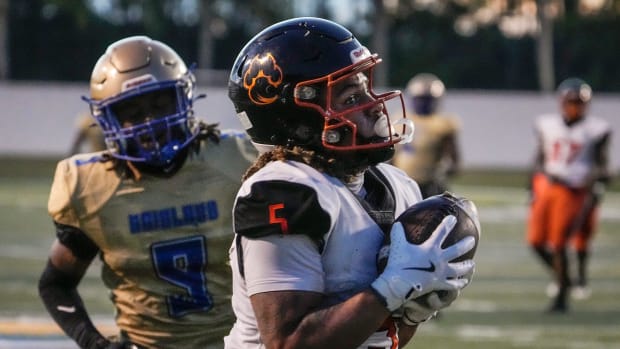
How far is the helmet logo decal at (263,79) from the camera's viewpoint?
266cm

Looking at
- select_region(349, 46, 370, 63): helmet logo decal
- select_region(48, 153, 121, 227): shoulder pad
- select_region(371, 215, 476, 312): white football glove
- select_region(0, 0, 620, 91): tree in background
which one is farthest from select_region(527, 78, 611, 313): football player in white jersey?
Result: select_region(0, 0, 620, 91): tree in background

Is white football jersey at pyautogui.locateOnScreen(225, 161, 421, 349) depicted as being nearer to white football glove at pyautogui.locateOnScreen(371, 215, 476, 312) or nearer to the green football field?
white football glove at pyautogui.locateOnScreen(371, 215, 476, 312)

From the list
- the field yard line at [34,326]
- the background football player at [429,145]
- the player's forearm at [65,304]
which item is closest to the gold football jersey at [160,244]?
the player's forearm at [65,304]

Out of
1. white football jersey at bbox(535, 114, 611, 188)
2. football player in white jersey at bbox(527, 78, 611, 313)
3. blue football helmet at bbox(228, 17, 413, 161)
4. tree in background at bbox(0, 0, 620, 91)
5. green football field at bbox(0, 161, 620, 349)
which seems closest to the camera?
blue football helmet at bbox(228, 17, 413, 161)

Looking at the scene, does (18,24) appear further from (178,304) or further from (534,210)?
(178,304)

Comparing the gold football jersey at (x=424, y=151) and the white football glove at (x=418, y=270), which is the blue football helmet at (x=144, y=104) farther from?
the gold football jersey at (x=424, y=151)

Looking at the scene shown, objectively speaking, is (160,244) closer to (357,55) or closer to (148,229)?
(148,229)

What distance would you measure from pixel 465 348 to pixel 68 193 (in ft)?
12.9

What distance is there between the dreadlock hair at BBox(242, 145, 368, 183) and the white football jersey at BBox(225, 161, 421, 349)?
1.1 inches

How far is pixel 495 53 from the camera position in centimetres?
3475

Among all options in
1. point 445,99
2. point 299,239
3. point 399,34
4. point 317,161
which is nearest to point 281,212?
point 299,239

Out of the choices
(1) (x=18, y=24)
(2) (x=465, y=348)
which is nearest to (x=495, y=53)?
(1) (x=18, y=24)

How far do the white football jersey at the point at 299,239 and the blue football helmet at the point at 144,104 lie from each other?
1.15m

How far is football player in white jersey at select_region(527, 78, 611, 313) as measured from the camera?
31.2ft
